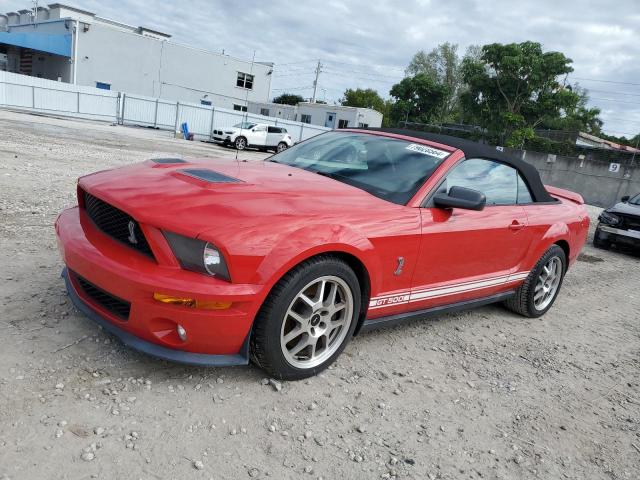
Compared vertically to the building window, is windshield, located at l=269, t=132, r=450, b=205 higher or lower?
lower

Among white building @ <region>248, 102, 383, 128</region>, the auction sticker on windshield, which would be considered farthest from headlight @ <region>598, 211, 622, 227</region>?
white building @ <region>248, 102, 383, 128</region>

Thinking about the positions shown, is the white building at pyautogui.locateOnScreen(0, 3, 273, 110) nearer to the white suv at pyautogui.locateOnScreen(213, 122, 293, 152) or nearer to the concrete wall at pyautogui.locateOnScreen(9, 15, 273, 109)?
the concrete wall at pyautogui.locateOnScreen(9, 15, 273, 109)

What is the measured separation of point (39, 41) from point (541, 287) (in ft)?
134

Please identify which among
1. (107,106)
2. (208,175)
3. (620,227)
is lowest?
(107,106)

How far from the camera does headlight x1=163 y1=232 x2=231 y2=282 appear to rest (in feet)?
7.91

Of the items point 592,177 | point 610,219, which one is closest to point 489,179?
point 610,219

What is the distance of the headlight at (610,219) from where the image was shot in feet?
31.4

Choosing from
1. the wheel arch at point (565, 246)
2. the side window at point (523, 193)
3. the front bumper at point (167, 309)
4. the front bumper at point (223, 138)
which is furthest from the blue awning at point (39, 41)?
the front bumper at point (167, 309)

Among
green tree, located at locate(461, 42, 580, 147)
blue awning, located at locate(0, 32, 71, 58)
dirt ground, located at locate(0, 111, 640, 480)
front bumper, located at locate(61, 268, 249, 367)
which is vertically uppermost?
green tree, located at locate(461, 42, 580, 147)

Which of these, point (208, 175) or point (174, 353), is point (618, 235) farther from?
point (174, 353)

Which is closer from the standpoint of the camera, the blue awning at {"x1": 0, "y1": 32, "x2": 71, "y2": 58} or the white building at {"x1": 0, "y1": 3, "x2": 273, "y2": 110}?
the blue awning at {"x1": 0, "y1": 32, "x2": 71, "y2": 58}

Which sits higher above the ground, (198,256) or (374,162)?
(374,162)

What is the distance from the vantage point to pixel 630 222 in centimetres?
942

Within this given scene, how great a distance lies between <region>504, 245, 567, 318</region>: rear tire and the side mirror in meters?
1.60
